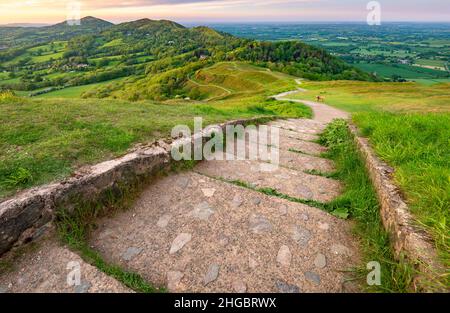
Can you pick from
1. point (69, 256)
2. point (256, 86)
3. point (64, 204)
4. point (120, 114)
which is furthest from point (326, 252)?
point (256, 86)

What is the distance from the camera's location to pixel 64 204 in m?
4.07

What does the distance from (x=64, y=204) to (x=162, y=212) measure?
1.46 metres

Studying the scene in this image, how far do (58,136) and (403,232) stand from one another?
625 centimetres

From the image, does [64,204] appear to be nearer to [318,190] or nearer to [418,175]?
[318,190]

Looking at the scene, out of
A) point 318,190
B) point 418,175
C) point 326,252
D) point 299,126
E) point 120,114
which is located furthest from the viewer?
point 299,126

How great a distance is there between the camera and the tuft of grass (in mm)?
3128

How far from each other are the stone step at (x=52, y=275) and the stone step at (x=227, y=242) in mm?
449

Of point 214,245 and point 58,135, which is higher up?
point 58,135

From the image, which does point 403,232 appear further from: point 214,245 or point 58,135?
point 58,135

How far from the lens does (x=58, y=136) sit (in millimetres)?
5871

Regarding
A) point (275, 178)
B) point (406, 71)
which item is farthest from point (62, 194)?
point (406, 71)

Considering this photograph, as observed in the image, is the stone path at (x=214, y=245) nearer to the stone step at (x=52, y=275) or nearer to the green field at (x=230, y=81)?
the stone step at (x=52, y=275)

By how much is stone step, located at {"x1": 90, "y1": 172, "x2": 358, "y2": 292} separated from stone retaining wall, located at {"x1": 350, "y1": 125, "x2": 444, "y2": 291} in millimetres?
614

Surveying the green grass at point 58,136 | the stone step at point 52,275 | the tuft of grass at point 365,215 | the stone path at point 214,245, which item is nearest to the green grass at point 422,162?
the tuft of grass at point 365,215
